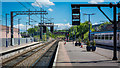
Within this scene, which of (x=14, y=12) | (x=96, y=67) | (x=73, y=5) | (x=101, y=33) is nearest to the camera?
(x=96, y=67)

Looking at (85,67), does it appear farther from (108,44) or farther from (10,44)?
(10,44)

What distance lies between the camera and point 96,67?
9727 mm

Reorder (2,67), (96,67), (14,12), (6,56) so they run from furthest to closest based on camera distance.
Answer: (14,12) → (6,56) → (2,67) → (96,67)

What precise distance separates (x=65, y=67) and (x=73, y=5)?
5927 mm

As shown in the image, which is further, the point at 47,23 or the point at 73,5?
the point at 47,23

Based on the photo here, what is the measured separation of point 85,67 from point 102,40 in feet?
94.3

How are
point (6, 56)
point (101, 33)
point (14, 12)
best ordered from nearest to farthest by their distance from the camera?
point (6, 56)
point (14, 12)
point (101, 33)

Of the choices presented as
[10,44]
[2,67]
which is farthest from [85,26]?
[2,67]

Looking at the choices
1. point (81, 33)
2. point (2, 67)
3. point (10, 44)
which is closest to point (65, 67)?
point (2, 67)

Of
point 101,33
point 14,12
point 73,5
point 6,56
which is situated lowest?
point 6,56

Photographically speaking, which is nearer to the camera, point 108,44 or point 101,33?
point 108,44

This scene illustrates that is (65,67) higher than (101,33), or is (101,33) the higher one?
(101,33)

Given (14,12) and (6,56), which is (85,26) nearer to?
(14,12)

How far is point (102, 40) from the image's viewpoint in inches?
1458
